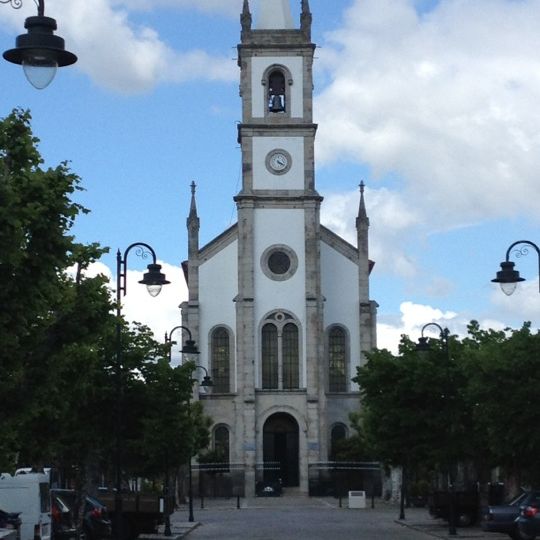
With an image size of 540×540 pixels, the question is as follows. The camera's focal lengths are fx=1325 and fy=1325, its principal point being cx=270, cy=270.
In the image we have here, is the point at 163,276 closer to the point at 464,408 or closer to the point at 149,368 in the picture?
the point at 149,368

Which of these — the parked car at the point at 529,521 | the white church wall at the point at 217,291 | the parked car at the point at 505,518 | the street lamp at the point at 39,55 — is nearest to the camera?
the street lamp at the point at 39,55

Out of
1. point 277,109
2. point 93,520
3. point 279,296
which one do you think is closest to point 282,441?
point 279,296

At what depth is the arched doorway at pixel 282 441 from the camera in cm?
7400

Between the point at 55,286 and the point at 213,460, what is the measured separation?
2177 inches

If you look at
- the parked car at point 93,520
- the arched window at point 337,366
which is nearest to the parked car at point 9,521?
the parked car at point 93,520

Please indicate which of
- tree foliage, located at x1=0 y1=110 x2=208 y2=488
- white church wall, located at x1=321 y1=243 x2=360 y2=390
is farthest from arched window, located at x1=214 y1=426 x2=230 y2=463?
tree foliage, located at x1=0 y1=110 x2=208 y2=488

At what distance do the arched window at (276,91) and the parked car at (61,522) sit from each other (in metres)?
49.5

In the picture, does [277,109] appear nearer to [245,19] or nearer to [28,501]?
[245,19]

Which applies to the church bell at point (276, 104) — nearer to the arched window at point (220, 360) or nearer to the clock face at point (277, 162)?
the clock face at point (277, 162)

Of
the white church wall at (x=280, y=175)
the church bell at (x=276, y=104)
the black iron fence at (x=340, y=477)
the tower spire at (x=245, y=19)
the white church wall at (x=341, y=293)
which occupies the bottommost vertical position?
the black iron fence at (x=340, y=477)

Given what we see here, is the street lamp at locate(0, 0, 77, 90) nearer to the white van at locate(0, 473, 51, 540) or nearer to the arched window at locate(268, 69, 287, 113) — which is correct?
the white van at locate(0, 473, 51, 540)

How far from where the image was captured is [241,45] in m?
77.2

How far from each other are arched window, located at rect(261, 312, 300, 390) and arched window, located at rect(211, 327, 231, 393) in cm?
210

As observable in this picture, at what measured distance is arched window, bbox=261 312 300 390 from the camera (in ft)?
243
